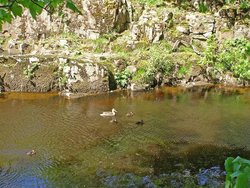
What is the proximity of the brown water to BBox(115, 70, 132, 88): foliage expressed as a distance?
2.57m

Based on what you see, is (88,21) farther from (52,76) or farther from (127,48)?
(52,76)

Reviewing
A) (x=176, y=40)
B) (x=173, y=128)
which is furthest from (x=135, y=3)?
(x=173, y=128)

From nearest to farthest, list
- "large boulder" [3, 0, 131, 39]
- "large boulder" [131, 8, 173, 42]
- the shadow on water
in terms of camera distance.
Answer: the shadow on water → "large boulder" [131, 8, 173, 42] → "large boulder" [3, 0, 131, 39]

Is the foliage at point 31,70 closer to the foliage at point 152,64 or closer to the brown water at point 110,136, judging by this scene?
the brown water at point 110,136

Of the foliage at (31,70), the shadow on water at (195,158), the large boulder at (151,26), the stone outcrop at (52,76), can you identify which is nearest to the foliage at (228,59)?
the large boulder at (151,26)

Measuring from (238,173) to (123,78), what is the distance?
26117 millimetres

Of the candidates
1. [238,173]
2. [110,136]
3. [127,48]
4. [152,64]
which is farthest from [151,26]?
[238,173]

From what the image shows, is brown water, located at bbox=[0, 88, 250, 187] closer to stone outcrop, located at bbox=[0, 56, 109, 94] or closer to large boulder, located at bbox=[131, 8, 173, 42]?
stone outcrop, located at bbox=[0, 56, 109, 94]

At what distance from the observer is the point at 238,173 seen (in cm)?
121

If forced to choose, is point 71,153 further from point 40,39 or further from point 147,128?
point 40,39

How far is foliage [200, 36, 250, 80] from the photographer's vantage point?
27.5 m

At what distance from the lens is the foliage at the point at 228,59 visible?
27484 millimetres

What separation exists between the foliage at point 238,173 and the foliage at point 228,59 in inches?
1067

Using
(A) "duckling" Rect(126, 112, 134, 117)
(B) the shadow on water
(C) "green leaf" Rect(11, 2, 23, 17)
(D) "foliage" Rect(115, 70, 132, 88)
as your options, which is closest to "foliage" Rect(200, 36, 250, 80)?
(D) "foliage" Rect(115, 70, 132, 88)
